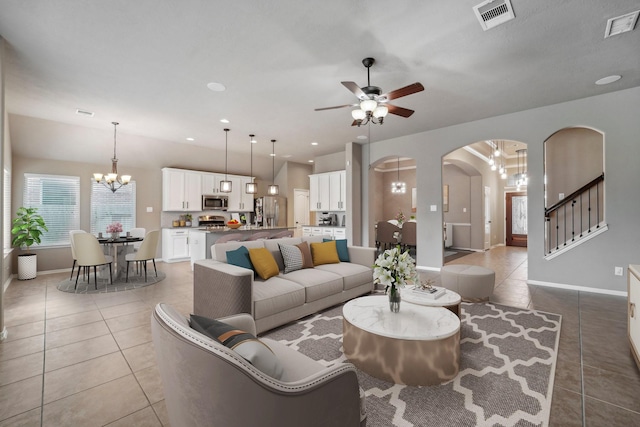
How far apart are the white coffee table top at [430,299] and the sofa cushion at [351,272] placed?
870 mm

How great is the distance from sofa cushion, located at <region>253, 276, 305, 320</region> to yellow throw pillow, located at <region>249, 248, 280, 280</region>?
0.11 meters

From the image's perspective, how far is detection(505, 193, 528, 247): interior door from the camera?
10156 millimetres

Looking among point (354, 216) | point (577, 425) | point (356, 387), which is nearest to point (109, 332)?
point (356, 387)

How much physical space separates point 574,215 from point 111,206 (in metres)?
9.70

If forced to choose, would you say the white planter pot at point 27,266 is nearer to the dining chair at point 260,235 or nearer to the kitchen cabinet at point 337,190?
the dining chair at point 260,235

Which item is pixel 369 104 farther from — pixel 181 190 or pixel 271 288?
pixel 181 190

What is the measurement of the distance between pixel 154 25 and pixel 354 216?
5390 millimetres

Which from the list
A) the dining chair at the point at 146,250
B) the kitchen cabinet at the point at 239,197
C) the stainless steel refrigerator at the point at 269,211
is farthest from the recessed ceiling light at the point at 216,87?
the stainless steel refrigerator at the point at 269,211

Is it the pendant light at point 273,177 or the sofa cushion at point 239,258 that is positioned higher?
the pendant light at point 273,177

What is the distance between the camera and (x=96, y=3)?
7.84 ft

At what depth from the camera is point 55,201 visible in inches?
240

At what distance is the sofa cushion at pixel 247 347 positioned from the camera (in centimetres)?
101

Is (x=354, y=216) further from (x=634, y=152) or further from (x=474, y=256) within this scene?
(x=634, y=152)

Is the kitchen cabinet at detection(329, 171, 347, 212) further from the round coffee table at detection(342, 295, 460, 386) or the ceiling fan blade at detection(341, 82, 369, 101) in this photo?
the round coffee table at detection(342, 295, 460, 386)
